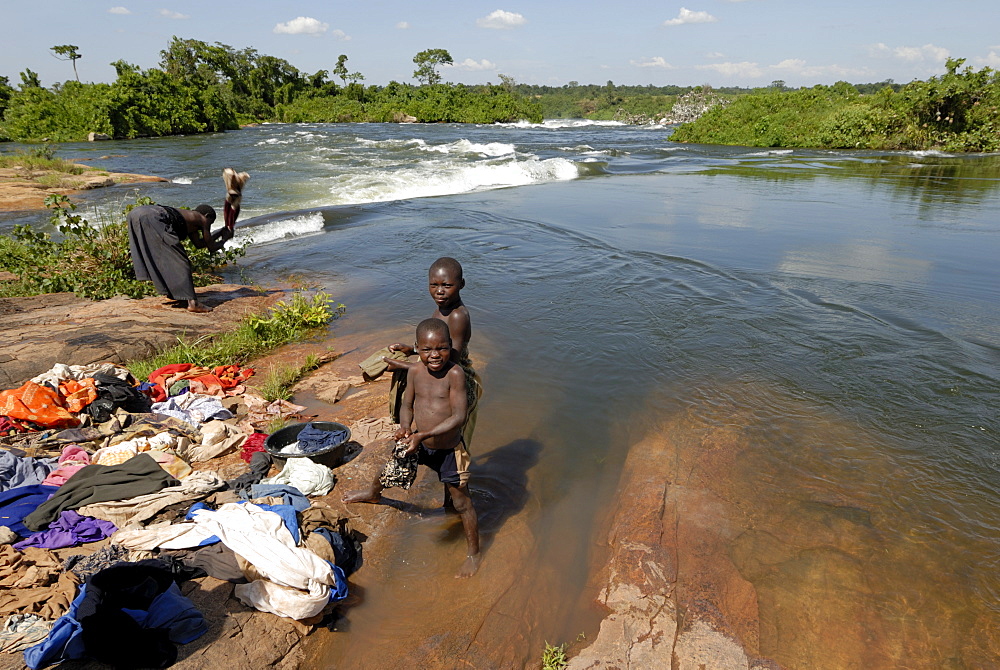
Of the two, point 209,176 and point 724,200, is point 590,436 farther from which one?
point 209,176

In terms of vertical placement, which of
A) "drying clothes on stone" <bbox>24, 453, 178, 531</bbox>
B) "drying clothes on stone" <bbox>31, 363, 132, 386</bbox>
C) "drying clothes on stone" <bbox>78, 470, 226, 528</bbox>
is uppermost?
"drying clothes on stone" <bbox>31, 363, 132, 386</bbox>

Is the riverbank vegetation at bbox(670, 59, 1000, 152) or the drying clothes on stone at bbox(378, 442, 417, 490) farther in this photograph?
the riverbank vegetation at bbox(670, 59, 1000, 152)

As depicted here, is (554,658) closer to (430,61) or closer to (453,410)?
(453,410)

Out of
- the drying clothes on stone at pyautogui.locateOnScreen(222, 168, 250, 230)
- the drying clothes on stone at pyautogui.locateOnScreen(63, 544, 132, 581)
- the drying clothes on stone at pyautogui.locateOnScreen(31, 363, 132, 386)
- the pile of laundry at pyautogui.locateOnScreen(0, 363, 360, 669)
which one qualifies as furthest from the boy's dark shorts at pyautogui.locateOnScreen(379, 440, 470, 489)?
the drying clothes on stone at pyautogui.locateOnScreen(222, 168, 250, 230)

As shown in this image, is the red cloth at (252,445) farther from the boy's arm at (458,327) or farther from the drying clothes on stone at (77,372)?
the boy's arm at (458,327)

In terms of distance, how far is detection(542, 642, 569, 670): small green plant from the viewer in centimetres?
283

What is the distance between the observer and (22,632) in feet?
8.18

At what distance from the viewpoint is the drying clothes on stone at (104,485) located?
3.37 m

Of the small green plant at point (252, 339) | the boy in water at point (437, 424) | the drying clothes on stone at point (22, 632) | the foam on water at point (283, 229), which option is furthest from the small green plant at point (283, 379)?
the foam on water at point (283, 229)

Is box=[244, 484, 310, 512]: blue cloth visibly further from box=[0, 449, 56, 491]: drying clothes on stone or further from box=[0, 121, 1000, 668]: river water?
box=[0, 449, 56, 491]: drying clothes on stone

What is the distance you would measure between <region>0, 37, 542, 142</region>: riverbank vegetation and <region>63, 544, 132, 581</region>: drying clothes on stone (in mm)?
41611

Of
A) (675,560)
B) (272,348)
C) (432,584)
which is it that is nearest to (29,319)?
(272,348)

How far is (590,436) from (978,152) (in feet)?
114

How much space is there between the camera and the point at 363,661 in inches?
113
